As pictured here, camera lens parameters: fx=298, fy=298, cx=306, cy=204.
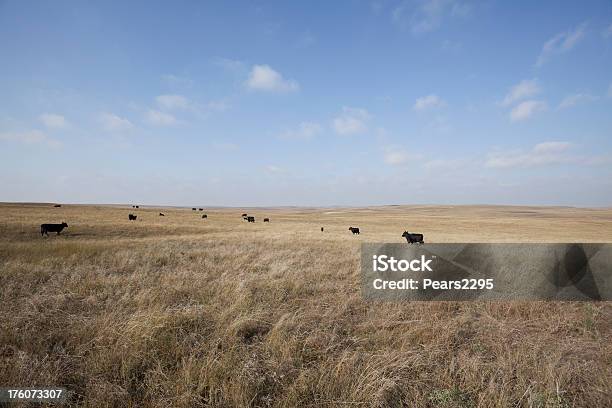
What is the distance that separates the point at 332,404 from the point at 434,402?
114cm

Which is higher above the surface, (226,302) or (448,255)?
(448,255)

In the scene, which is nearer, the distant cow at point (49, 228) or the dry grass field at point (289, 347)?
the dry grass field at point (289, 347)

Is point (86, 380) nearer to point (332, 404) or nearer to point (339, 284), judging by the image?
point (332, 404)

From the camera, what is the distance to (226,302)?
6543mm

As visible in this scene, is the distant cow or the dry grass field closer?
the dry grass field

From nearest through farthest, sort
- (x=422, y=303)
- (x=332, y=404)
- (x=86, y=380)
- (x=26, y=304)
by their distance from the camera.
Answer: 1. (x=332, y=404)
2. (x=86, y=380)
3. (x=26, y=304)
4. (x=422, y=303)

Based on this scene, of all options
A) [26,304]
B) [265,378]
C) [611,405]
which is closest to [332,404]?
[265,378]

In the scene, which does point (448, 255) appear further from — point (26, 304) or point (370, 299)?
point (26, 304)

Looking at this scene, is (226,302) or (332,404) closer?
(332,404)

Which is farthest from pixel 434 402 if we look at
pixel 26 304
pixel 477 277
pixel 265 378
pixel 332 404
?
pixel 26 304

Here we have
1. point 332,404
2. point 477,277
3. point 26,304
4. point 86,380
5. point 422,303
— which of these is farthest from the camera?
point 477,277

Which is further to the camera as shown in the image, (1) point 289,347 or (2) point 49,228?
(2) point 49,228

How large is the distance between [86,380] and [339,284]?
6.29 meters

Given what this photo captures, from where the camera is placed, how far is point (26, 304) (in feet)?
19.2
